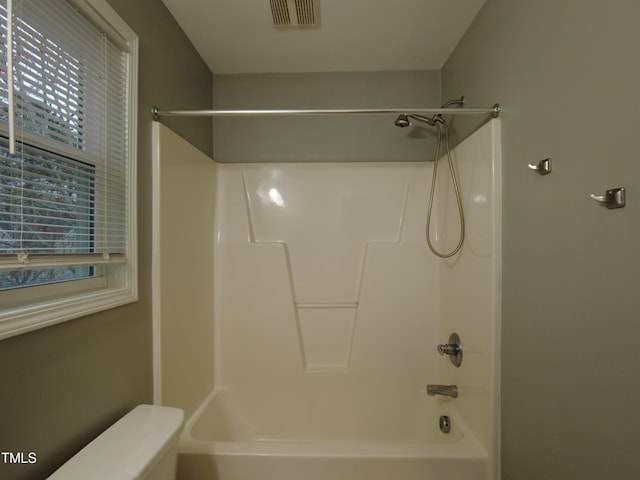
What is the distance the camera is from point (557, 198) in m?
0.88

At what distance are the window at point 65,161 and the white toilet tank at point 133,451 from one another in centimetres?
38

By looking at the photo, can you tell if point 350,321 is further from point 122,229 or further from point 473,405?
point 122,229

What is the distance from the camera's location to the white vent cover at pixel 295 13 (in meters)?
1.34

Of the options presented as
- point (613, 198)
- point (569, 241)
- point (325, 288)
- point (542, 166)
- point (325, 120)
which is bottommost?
point (325, 288)

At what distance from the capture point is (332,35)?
5.20 feet

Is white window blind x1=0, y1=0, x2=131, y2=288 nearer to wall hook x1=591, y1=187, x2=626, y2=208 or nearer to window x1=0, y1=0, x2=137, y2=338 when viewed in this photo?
window x1=0, y1=0, x2=137, y2=338

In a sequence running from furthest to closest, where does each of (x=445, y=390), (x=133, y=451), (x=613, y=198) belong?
(x=445, y=390), (x=133, y=451), (x=613, y=198)

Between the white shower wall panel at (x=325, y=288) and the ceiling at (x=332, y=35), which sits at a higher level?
the ceiling at (x=332, y=35)

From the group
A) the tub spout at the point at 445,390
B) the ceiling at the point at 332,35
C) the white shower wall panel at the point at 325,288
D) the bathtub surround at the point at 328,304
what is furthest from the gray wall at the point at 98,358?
the tub spout at the point at 445,390

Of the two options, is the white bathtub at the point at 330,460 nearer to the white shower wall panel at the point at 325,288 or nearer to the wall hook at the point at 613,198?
the white shower wall panel at the point at 325,288

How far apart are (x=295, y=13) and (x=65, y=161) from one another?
3.89 feet

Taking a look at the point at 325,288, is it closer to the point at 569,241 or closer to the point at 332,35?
the point at 569,241

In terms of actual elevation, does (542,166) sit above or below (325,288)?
above

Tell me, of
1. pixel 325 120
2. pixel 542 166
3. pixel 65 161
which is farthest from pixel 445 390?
pixel 65 161
